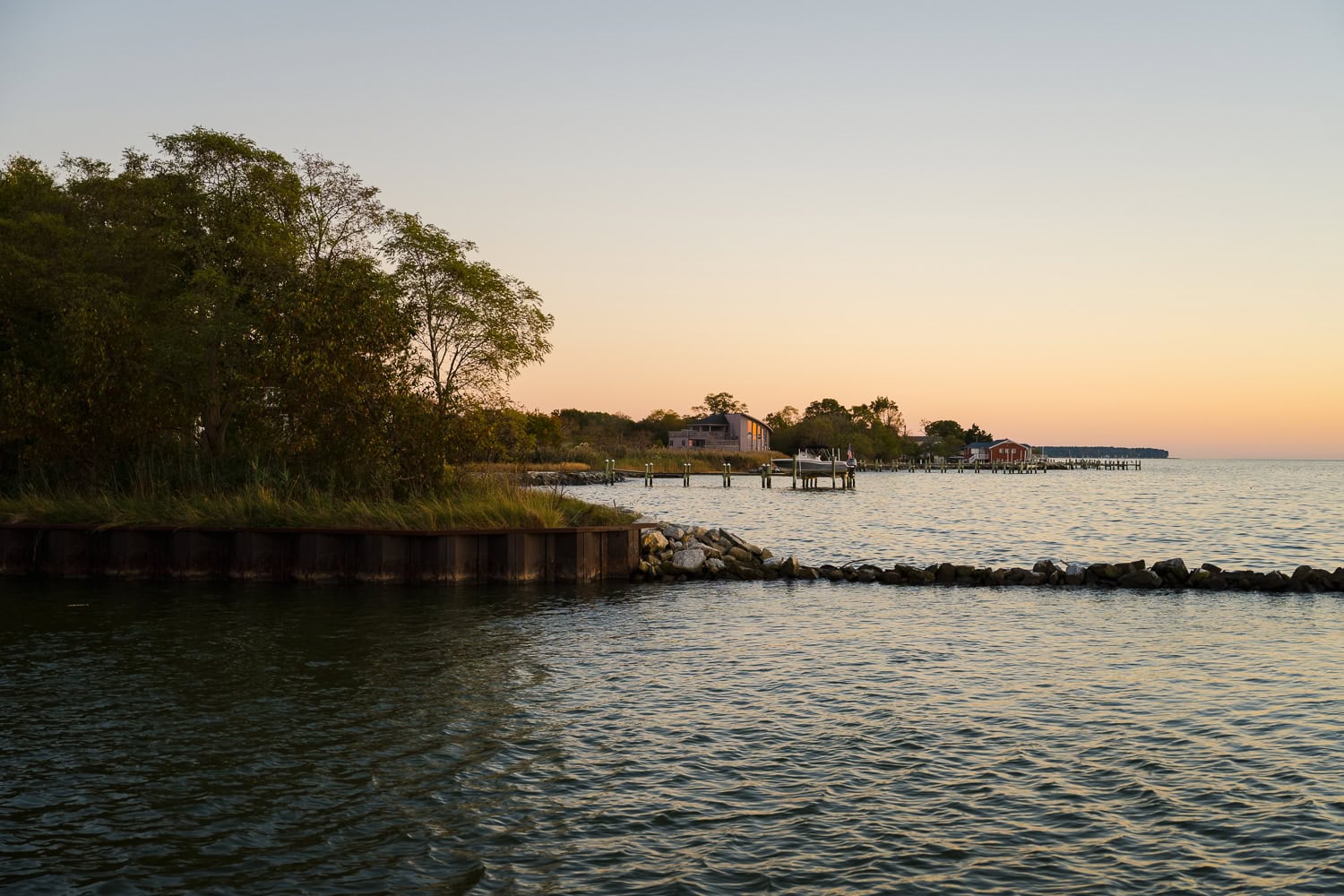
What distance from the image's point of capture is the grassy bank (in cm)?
2639

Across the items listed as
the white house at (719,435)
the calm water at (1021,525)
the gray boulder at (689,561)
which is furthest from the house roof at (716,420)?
the gray boulder at (689,561)

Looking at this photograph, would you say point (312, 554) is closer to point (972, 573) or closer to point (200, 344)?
point (200, 344)

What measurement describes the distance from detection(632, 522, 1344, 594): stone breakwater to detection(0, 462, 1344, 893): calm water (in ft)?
15.0

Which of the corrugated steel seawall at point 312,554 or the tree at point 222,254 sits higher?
the tree at point 222,254

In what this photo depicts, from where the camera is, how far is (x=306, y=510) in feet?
88.4

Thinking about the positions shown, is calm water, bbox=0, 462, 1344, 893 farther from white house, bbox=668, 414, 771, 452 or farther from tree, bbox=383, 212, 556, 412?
white house, bbox=668, 414, 771, 452

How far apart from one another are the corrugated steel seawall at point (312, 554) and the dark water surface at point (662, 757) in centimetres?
559

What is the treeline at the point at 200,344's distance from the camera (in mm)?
29453

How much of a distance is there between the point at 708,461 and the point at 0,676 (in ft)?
450

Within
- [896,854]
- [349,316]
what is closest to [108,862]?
[896,854]

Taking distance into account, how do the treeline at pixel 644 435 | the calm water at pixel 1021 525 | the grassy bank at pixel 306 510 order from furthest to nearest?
1. the treeline at pixel 644 435
2. the calm water at pixel 1021 525
3. the grassy bank at pixel 306 510

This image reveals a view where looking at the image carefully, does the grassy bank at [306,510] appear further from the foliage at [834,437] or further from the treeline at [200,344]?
the foliage at [834,437]

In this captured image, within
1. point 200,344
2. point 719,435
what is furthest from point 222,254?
point 719,435

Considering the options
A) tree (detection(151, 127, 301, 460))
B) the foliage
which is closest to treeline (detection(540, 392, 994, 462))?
the foliage
